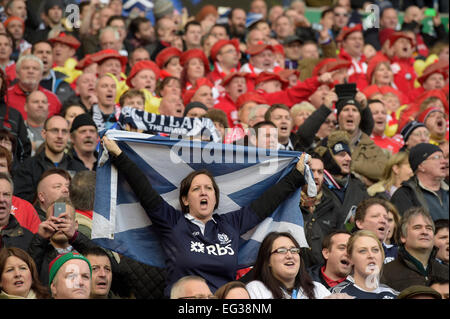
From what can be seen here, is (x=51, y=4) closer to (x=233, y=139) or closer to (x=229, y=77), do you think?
(x=229, y=77)

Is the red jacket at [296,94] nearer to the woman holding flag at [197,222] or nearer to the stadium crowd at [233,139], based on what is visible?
the stadium crowd at [233,139]

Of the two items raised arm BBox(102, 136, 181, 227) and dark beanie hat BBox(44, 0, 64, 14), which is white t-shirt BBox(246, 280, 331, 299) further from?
dark beanie hat BBox(44, 0, 64, 14)

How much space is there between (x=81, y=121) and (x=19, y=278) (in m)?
3.13

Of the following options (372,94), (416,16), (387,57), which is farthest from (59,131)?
(416,16)

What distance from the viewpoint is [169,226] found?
711 cm

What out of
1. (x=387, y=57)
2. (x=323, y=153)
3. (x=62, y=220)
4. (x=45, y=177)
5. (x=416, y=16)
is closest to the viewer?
(x=62, y=220)

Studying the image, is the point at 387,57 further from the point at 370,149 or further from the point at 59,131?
the point at 59,131

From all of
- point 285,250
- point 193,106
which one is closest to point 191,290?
point 285,250

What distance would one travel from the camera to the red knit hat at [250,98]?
1134cm

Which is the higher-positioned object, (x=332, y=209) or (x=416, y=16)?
(x=416, y=16)

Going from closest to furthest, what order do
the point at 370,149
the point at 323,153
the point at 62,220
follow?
the point at 62,220 < the point at 323,153 < the point at 370,149

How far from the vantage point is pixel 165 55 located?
13.1m
